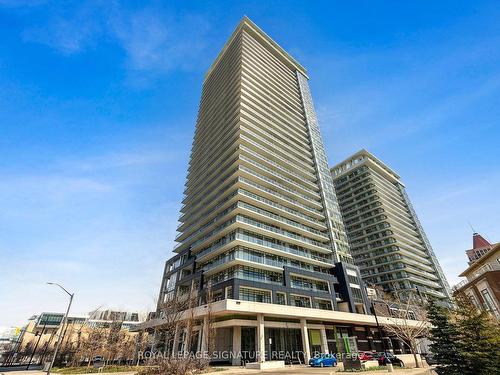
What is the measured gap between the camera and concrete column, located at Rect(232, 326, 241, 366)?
1436 inches

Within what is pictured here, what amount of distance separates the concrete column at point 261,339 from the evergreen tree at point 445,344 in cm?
2136

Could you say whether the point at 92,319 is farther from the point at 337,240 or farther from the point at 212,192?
the point at 337,240

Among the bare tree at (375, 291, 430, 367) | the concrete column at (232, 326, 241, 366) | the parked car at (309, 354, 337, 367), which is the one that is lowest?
the parked car at (309, 354, 337, 367)

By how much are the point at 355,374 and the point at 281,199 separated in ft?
120

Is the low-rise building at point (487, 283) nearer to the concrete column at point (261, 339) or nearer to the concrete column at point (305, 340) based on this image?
the concrete column at point (305, 340)

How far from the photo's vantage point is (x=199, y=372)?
2402 centimetres

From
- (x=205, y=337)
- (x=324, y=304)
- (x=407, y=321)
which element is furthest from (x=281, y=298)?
(x=407, y=321)

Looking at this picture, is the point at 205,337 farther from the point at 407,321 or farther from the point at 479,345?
the point at 407,321

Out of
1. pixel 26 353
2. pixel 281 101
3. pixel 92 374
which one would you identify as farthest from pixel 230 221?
pixel 26 353

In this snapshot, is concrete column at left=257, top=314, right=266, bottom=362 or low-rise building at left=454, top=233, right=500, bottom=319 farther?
concrete column at left=257, top=314, right=266, bottom=362

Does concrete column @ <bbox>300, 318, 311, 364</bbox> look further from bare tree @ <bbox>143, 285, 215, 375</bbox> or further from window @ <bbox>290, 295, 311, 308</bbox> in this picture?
bare tree @ <bbox>143, 285, 215, 375</bbox>

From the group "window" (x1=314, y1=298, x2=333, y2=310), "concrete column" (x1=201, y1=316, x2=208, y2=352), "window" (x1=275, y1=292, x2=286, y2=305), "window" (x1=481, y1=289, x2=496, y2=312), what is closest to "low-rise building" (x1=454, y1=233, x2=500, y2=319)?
"window" (x1=481, y1=289, x2=496, y2=312)

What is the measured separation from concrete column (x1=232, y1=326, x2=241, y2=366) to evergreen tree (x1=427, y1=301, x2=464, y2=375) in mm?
25121

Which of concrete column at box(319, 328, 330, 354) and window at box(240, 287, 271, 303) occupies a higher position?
window at box(240, 287, 271, 303)
